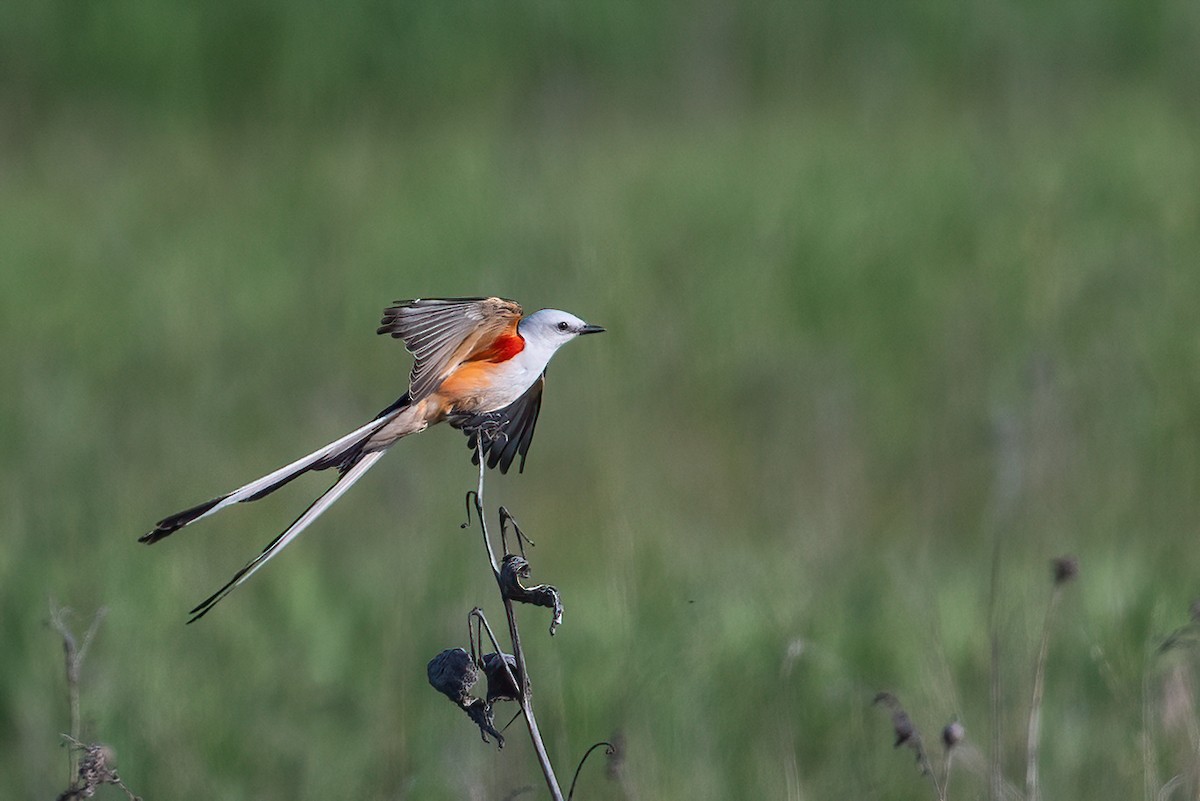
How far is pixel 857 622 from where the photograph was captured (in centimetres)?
464

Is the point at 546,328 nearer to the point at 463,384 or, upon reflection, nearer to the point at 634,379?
the point at 463,384

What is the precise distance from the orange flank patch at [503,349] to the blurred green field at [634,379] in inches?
25.4

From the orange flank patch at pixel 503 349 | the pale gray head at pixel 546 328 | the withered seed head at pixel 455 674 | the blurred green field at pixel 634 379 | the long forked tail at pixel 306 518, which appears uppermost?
the pale gray head at pixel 546 328

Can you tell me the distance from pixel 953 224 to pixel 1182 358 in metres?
1.66

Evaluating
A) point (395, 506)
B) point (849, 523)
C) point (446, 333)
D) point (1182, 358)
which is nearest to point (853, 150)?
point (1182, 358)

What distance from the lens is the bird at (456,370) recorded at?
2312 mm

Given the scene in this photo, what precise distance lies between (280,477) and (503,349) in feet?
1.80

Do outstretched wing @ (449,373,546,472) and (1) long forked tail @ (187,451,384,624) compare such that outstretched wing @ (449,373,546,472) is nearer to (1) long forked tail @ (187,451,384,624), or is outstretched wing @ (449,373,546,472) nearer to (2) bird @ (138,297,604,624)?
(2) bird @ (138,297,604,624)

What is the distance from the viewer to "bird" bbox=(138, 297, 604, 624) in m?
2.31

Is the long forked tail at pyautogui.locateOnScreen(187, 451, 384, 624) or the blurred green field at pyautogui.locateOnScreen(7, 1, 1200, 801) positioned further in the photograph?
the blurred green field at pyautogui.locateOnScreen(7, 1, 1200, 801)

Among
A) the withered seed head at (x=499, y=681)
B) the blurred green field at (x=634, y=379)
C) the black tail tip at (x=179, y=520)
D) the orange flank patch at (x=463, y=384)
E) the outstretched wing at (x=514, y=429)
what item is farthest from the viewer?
the blurred green field at (x=634, y=379)

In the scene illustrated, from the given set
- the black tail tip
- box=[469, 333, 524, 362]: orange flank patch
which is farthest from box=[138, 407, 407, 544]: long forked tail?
box=[469, 333, 524, 362]: orange flank patch

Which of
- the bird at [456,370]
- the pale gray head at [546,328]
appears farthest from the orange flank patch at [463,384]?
the pale gray head at [546,328]

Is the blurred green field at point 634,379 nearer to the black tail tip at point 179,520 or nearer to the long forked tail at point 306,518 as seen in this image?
the long forked tail at point 306,518
